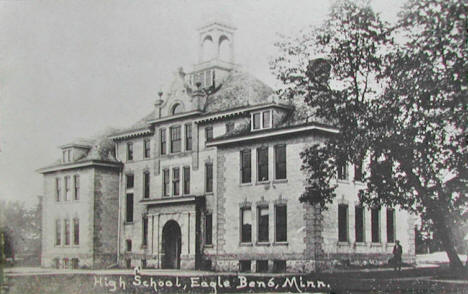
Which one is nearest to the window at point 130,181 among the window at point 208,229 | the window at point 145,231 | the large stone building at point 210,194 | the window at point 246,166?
the large stone building at point 210,194

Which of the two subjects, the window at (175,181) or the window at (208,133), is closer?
the window at (208,133)

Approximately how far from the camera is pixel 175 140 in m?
35.4

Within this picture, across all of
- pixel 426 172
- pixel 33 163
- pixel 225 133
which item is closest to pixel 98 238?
pixel 225 133

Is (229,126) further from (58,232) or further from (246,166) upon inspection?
(58,232)

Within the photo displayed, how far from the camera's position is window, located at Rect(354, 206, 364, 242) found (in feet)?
97.2

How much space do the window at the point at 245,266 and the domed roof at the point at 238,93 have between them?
282 inches

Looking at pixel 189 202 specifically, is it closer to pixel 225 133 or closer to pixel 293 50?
pixel 225 133

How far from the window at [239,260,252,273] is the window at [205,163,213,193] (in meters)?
4.91

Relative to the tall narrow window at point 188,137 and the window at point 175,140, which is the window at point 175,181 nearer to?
the window at point 175,140

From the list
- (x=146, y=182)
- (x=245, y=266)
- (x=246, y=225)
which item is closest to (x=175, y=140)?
(x=146, y=182)

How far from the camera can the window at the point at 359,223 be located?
29641 mm

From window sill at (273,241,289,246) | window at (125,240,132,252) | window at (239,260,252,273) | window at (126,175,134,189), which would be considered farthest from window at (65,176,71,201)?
window sill at (273,241,289,246)

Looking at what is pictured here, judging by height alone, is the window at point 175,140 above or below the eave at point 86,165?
above

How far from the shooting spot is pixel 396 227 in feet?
104
